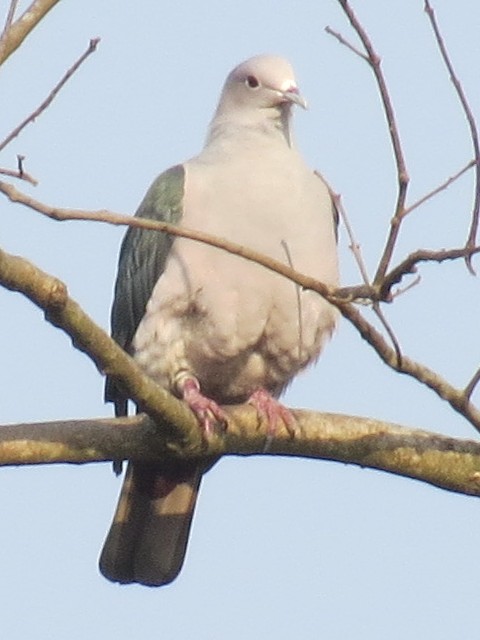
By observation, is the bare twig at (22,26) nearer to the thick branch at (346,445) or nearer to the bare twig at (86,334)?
the bare twig at (86,334)

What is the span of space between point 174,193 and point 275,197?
379mm

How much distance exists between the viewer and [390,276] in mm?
3775

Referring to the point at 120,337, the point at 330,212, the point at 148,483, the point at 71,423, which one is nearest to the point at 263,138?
the point at 330,212

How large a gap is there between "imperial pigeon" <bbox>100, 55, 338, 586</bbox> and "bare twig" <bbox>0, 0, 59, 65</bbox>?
1.40 meters

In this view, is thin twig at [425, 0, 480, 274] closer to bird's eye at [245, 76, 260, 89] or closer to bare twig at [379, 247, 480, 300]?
bare twig at [379, 247, 480, 300]

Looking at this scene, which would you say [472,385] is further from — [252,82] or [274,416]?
[252,82]

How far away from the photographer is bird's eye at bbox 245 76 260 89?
6018mm

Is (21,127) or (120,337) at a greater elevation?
(21,127)

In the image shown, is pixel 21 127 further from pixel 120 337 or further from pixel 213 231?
pixel 120 337

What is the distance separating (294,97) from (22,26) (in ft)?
6.36

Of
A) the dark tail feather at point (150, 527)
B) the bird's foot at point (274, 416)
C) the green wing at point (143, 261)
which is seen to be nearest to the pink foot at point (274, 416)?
the bird's foot at point (274, 416)

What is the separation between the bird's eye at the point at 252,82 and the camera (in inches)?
237

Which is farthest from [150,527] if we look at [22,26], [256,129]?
[22,26]

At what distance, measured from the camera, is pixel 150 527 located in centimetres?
591
